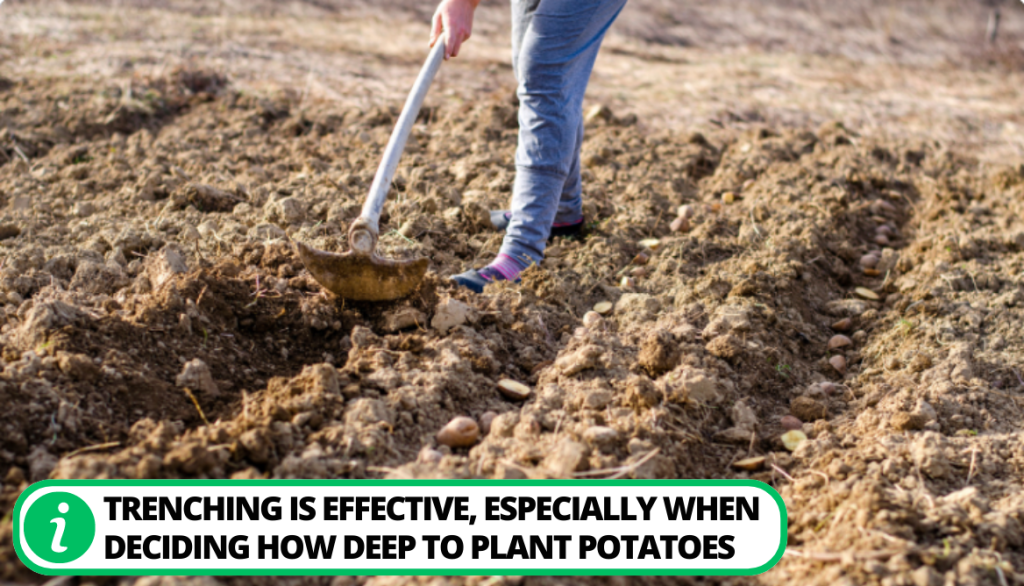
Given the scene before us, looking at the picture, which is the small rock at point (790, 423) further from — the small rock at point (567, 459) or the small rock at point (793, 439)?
the small rock at point (567, 459)

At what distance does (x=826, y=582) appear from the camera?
1.60m

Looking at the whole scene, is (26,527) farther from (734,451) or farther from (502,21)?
(502,21)

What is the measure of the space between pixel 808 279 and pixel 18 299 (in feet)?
8.97

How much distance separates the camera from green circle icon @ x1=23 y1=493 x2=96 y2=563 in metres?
1.52

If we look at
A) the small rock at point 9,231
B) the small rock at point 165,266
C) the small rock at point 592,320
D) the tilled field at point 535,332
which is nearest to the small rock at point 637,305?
the tilled field at point 535,332

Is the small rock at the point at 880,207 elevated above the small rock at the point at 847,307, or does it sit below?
above

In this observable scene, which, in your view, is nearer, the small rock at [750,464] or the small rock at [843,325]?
the small rock at [750,464]

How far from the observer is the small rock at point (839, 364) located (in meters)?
2.53

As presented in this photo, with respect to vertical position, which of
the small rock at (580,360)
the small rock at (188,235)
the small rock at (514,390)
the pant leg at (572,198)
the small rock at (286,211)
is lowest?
the small rock at (514,390)

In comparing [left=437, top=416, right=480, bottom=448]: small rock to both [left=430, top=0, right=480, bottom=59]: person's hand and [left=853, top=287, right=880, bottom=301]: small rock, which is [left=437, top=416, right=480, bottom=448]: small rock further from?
[left=853, top=287, right=880, bottom=301]: small rock

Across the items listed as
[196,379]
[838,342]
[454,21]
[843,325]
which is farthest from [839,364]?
[196,379]

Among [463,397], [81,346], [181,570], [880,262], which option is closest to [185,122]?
[81,346]

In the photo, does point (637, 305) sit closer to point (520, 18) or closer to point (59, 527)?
point (520, 18)

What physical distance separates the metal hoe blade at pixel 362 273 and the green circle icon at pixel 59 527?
880mm
